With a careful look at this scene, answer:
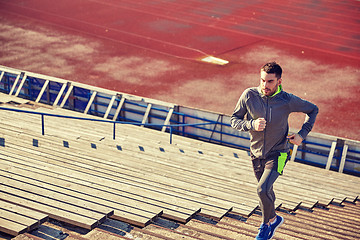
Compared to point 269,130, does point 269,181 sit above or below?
below

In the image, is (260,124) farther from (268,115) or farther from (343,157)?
(343,157)

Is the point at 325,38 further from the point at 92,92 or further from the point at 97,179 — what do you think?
the point at 97,179

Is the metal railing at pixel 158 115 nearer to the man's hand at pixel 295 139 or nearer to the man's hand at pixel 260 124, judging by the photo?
the man's hand at pixel 295 139

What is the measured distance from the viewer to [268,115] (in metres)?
6.78

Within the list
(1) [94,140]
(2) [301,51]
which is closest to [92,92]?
(1) [94,140]

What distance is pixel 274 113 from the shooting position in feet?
22.2

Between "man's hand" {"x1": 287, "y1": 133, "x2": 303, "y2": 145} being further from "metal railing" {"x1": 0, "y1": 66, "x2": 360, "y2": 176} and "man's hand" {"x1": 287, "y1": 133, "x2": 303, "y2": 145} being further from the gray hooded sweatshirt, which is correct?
"metal railing" {"x1": 0, "y1": 66, "x2": 360, "y2": 176}

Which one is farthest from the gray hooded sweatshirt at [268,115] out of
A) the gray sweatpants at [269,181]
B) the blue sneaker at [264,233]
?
the blue sneaker at [264,233]

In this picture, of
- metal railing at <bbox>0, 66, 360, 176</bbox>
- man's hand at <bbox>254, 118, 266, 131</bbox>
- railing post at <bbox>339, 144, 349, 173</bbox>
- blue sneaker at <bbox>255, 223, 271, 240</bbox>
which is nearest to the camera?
man's hand at <bbox>254, 118, 266, 131</bbox>

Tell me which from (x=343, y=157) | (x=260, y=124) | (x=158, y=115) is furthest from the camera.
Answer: (x=158, y=115)

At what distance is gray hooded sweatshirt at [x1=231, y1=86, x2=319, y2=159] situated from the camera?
22.2 ft

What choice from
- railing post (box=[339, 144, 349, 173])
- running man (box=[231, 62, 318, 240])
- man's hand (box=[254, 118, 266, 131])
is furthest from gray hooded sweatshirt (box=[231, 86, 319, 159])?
railing post (box=[339, 144, 349, 173])

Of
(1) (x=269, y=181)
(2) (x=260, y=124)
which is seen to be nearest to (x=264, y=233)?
(1) (x=269, y=181)

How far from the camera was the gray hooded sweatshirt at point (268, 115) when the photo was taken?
6.78 meters
